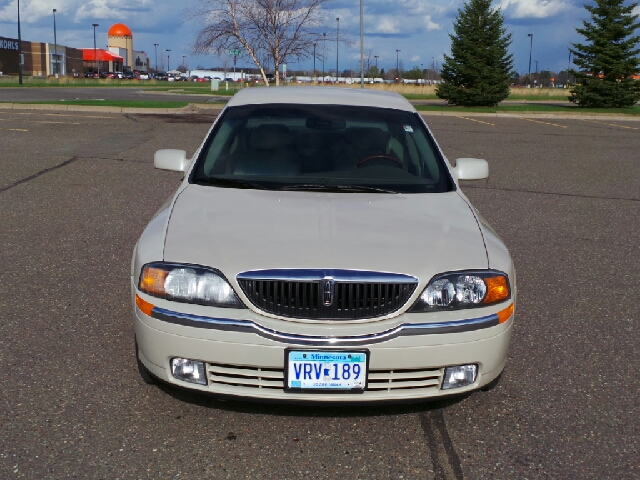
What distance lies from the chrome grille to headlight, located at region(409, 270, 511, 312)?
126 millimetres

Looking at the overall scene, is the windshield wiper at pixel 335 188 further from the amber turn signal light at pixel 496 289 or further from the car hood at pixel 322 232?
the amber turn signal light at pixel 496 289

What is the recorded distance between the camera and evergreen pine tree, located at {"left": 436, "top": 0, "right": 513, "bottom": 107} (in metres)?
32.3

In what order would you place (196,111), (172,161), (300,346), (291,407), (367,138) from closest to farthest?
(300,346)
(291,407)
(367,138)
(172,161)
(196,111)

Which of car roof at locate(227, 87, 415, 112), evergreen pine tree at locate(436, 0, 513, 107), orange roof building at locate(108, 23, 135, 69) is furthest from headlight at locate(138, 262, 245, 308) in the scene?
orange roof building at locate(108, 23, 135, 69)

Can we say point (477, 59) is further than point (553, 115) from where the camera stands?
Yes

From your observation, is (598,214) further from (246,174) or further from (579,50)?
(579,50)

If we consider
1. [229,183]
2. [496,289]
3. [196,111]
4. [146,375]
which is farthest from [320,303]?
[196,111]

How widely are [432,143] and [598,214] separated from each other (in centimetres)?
490

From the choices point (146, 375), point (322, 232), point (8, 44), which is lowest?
point (146, 375)

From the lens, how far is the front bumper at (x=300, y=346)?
9.73 feet

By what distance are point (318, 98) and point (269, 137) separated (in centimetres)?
61

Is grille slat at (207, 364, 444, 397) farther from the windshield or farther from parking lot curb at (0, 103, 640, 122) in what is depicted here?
parking lot curb at (0, 103, 640, 122)

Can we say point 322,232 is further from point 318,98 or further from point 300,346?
point 318,98

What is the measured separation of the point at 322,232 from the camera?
10.8 ft
